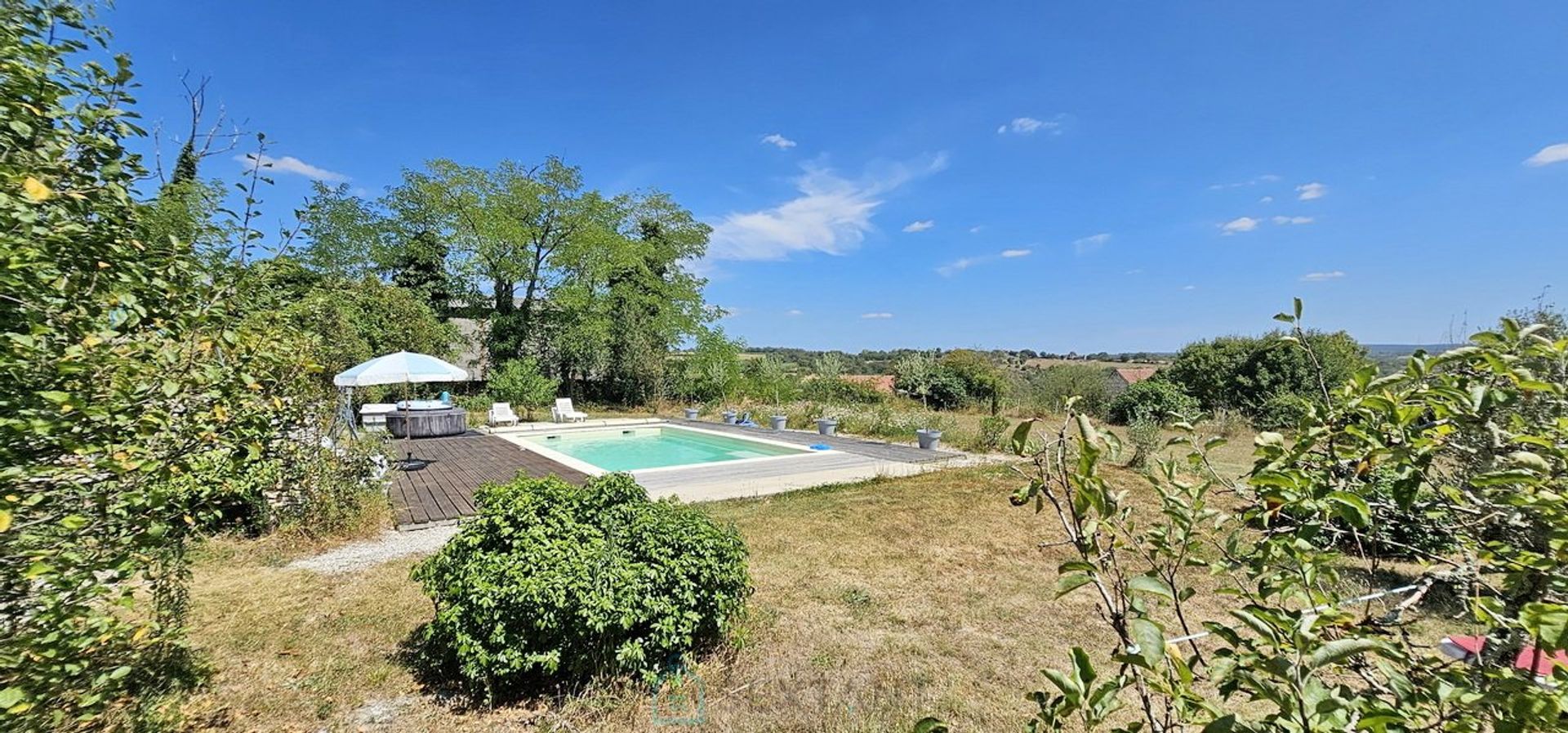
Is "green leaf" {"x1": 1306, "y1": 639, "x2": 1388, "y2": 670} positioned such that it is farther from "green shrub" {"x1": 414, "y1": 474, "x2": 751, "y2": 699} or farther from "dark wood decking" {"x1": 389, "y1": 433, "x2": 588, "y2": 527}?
"dark wood decking" {"x1": 389, "y1": 433, "x2": 588, "y2": 527}

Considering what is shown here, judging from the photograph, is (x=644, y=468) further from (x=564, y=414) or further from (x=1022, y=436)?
(x=1022, y=436)

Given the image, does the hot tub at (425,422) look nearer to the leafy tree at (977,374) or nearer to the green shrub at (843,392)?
the green shrub at (843,392)

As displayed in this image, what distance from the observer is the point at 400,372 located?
30.9ft

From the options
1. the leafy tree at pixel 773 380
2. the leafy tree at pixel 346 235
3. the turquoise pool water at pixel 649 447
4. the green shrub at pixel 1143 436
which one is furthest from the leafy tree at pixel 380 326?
the green shrub at pixel 1143 436

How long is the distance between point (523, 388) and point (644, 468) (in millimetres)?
10160

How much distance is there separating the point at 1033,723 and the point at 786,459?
10097 mm

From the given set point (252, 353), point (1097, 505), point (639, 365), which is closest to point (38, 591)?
point (252, 353)

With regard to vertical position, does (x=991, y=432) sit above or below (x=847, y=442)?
above

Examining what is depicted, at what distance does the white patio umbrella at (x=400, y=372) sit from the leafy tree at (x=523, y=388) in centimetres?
880

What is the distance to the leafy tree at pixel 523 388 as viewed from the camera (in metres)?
18.9

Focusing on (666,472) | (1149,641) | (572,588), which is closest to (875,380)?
(666,472)

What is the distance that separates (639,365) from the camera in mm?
21625

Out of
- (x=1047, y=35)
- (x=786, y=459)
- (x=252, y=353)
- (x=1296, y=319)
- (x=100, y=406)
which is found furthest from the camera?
(x=786, y=459)

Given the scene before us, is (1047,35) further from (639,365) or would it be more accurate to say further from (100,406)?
(639,365)
